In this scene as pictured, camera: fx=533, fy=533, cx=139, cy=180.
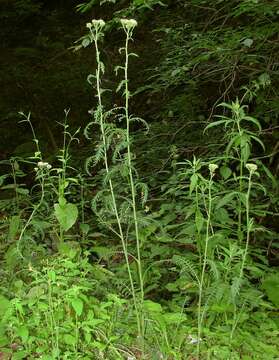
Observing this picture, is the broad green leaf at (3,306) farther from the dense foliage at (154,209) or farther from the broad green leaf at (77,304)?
the broad green leaf at (77,304)

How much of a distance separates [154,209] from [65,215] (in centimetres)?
202

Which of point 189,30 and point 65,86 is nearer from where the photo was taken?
point 189,30

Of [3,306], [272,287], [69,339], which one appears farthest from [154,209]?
[69,339]

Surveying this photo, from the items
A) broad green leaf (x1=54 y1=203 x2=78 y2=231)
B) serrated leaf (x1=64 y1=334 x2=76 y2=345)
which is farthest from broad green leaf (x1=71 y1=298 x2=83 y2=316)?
broad green leaf (x1=54 y1=203 x2=78 y2=231)

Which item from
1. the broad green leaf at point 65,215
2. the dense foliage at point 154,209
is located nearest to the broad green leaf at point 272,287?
the dense foliage at point 154,209

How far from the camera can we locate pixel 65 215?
9.58 feet

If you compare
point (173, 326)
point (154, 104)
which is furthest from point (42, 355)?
point (154, 104)

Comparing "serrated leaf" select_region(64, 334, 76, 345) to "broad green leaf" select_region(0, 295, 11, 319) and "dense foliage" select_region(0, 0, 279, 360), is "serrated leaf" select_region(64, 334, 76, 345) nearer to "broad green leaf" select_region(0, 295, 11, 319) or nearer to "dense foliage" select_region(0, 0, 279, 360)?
"dense foliage" select_region(0, 0, 279, 360)

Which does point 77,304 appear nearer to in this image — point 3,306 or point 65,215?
point 3,306

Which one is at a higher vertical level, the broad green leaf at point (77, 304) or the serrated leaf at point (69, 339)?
the broad green leaf at point (77, 304)

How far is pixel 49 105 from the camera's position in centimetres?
815

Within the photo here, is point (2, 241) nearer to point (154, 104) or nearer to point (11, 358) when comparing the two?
point (11, 358)

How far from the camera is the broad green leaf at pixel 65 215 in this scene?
2.89 meters

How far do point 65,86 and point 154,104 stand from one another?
85.5 inches
